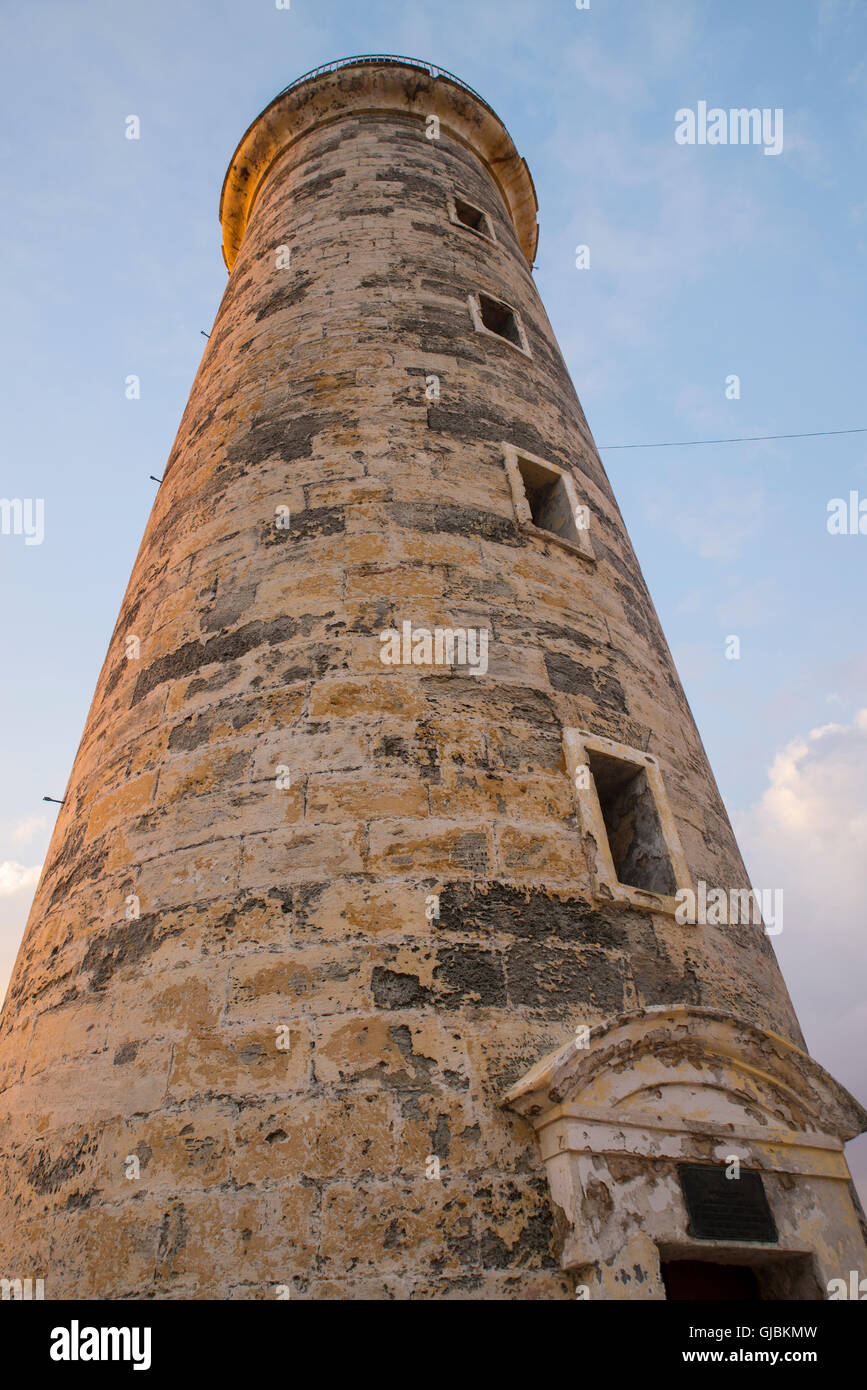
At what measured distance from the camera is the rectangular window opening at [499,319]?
283 inches

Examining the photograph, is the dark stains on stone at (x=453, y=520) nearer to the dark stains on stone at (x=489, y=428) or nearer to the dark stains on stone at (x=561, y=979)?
the dark stains on stone at (x=489, y=428)

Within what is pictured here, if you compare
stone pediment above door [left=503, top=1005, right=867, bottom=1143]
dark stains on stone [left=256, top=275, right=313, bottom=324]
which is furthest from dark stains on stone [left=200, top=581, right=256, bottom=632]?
dark stains on stone [left=256, top=275, right=313, bottom=324]

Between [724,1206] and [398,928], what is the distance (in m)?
1.48

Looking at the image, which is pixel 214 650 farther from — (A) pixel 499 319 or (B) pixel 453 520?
(A) pixel 499 319

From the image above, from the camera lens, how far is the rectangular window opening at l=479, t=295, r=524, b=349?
283 inches

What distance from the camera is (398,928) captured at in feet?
11.4

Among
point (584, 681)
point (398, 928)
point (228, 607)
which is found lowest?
point (398, 928)

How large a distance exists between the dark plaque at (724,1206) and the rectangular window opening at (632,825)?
1.26m

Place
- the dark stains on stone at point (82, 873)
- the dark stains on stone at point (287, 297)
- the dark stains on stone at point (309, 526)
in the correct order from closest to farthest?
the dark stains on stone at point (82, 873) < the dark stains on stone at point (309, 526) < the dark stains on stone at point (287, 297)

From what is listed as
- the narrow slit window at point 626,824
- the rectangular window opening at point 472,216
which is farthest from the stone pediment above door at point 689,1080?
the rectangular window opening at point 472,216

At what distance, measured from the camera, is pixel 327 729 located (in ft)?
13.3

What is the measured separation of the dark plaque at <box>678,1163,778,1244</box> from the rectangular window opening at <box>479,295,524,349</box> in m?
5.89

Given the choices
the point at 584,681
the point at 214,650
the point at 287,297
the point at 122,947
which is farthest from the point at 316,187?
the point at 122,947
